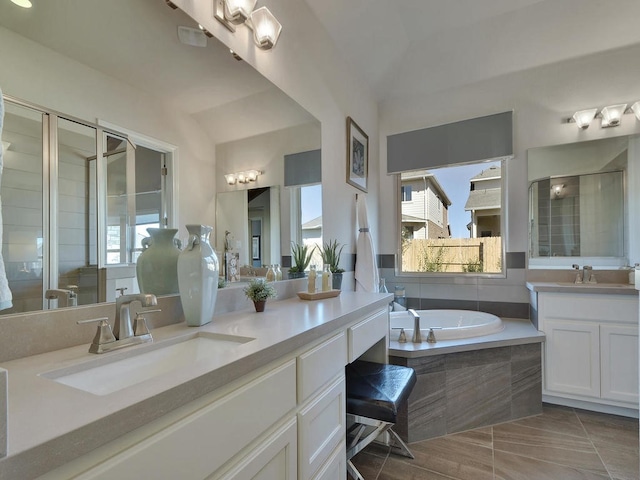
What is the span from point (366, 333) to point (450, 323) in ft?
6.08

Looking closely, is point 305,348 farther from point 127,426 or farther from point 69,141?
point 69,141

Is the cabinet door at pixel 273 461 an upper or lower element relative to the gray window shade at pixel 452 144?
lower

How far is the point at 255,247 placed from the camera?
1757mm

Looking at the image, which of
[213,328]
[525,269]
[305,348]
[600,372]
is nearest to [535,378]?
[600,372]

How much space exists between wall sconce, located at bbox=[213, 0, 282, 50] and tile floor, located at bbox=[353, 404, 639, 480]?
2.36 metres

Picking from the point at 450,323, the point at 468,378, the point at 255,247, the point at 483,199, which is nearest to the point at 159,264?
the point at 255,247

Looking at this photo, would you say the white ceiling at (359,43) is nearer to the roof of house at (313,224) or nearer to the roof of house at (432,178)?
the roof of house at (313,224)

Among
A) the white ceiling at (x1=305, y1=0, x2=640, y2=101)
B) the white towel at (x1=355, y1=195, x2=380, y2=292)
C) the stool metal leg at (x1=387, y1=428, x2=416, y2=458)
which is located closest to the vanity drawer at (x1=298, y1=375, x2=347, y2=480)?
the stool metal leg at (x1=387, y1=428, x2=416, y2=458)

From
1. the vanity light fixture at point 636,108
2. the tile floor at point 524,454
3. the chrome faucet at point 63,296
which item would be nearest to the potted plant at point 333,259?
the tile floor at point 524,454

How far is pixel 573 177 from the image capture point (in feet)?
9.57

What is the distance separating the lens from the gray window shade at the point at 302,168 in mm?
2039

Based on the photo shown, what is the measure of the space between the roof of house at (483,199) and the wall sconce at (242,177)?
243 centimetres

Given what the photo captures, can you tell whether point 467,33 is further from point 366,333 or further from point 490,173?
point 366,333

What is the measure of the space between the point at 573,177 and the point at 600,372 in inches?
63.3
